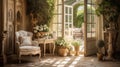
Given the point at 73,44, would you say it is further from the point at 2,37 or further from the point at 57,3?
the point at 2,37

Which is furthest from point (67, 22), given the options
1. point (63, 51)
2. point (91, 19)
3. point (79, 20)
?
point (79, 20)

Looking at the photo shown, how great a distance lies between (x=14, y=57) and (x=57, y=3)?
270 cm

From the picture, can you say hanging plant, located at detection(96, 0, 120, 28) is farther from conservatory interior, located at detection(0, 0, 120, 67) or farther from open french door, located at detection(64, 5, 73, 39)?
open french door, located at detection(64, 5, 73, 39)

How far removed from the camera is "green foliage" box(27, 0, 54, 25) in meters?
8.16

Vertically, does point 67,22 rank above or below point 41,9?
below

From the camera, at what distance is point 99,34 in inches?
321

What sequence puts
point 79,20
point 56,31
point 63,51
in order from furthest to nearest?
point 79,20 < point 56,31 < point 63,51

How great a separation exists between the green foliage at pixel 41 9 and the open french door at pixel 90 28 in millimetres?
1395

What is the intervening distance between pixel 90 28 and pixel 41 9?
6.51 feet

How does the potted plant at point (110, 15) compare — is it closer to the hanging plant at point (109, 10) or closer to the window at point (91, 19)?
the hanging plant at point (109, 10)

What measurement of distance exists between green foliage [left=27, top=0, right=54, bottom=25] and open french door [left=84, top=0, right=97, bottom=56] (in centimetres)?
139

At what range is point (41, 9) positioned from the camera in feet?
26.8

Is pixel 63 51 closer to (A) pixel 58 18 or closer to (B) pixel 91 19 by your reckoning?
(A) pixel 58 18

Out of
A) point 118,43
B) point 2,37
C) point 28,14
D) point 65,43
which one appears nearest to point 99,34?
point 118,43
